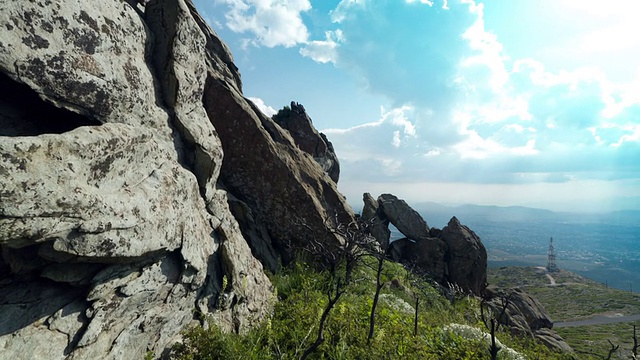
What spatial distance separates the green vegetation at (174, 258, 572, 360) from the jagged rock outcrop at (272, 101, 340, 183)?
16896mm

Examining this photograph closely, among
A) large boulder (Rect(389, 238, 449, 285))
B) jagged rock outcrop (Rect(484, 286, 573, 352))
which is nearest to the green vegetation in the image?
jagged rock outcrop (Rect(484, 286, 573, 352))

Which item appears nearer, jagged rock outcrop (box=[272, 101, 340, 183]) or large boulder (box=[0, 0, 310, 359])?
large boulder (box=[0, 0, 310, 359])

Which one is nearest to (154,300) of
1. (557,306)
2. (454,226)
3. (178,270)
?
(178,270)

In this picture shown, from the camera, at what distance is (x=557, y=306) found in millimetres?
143125

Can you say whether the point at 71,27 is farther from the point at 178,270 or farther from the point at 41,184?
the point at 178,270

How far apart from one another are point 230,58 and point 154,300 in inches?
711

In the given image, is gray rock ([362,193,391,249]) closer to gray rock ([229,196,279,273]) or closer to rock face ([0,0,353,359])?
gray rock ([229,196,279,273])

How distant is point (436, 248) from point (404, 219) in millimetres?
4911

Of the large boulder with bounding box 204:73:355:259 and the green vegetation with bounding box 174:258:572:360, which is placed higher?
the large boulder with bounding box 204:73:355:259

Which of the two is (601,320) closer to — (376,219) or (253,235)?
(376,219)

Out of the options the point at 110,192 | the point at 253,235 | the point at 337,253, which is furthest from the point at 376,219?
the point at 110,192

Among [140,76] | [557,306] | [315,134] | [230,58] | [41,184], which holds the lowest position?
[557,306]

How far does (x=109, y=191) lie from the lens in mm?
7766

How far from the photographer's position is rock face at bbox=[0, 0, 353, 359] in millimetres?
6512
